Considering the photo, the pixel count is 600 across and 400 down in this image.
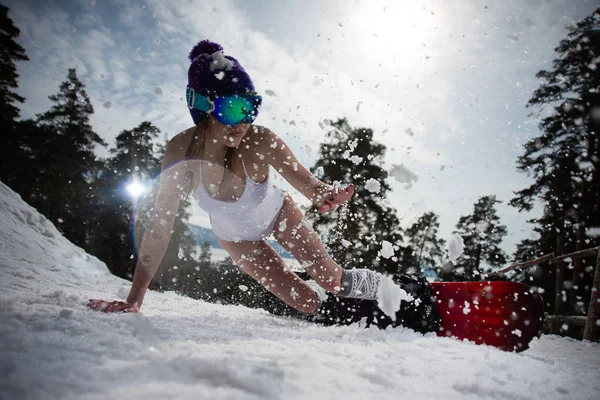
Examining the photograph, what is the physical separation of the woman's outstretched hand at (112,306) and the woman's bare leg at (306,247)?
122cm

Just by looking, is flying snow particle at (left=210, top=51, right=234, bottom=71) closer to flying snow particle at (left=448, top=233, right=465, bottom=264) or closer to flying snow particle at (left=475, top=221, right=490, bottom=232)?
flying snow particle at (left=448, top=233, right=465, bottom=264)

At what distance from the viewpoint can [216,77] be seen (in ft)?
7.70

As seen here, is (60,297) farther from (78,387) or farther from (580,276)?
(580,276)

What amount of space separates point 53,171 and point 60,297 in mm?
27273

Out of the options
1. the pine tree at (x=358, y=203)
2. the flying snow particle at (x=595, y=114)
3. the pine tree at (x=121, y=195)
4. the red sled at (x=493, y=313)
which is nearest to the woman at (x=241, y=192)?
the red sled at (x=493, y=313)

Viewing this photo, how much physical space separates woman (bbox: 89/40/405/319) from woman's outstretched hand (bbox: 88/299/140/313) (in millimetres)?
14

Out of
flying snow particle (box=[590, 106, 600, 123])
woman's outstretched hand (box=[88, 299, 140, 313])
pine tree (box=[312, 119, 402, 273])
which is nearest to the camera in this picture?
woman's outstretched hand (box=[88, 299, 140, 313])

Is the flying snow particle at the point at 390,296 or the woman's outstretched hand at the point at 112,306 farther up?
the flying snow particle at the point at 390,296

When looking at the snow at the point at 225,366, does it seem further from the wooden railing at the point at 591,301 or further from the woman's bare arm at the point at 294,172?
the wooden railing at the point at 591,301

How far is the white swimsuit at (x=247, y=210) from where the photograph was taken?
2.53 meters

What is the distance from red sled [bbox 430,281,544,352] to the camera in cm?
221

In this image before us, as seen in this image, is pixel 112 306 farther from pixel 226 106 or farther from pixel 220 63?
pixel 220 63

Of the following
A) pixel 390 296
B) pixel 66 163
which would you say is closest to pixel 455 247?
pixel 390 296

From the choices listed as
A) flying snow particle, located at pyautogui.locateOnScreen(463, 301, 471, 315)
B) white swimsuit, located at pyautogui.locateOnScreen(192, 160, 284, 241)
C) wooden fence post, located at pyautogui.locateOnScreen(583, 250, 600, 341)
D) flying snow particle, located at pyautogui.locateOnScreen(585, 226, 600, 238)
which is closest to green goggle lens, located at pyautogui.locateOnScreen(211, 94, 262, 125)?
white swimsuit, located at pyautogui.locateOnScreen(192, 160, 284, 241)
